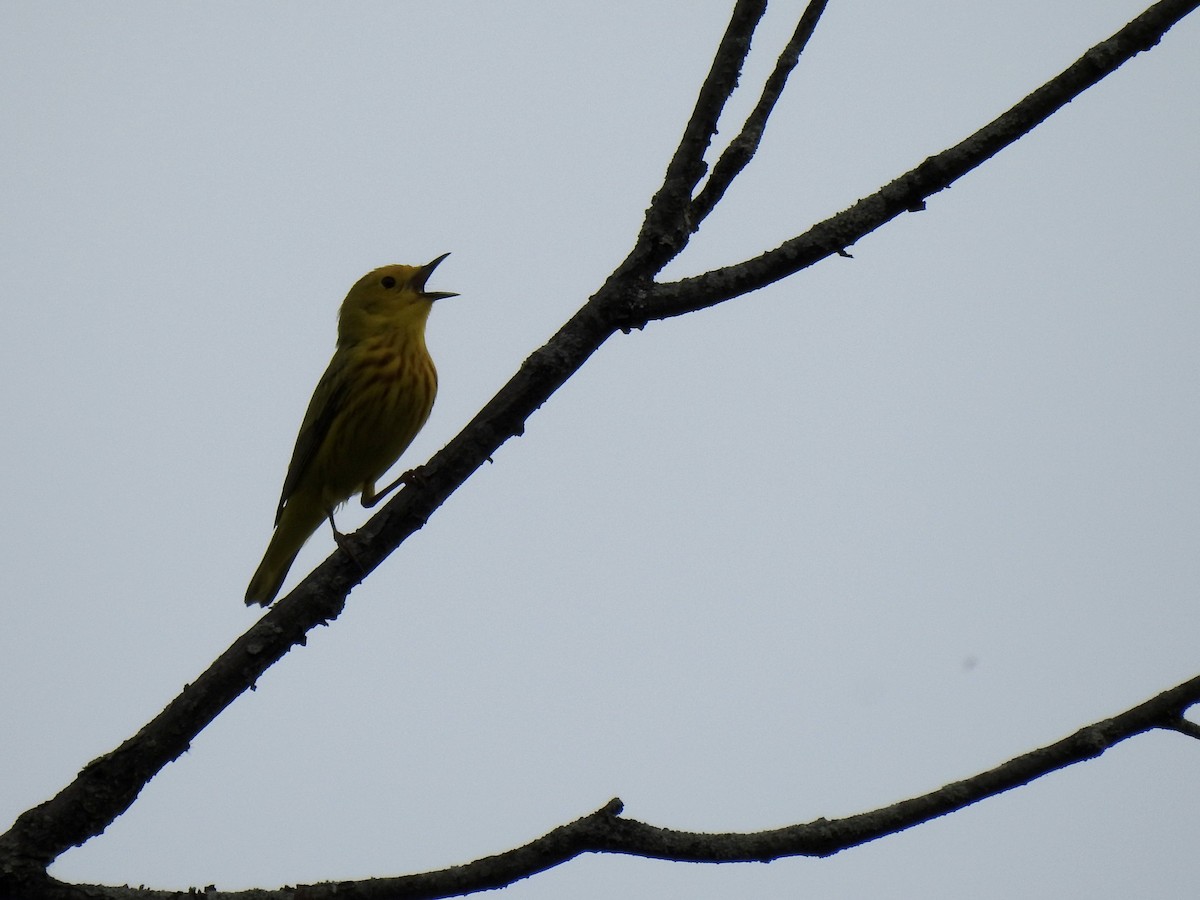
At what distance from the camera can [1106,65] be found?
3074 mm

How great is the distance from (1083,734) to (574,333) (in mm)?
1576

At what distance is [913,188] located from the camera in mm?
3244

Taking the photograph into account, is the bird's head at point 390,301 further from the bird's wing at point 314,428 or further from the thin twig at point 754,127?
the thin twig at point 754,127

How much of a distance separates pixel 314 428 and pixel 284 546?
72 centimetres

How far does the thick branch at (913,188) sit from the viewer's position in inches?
122

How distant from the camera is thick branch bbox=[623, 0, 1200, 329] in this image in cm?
310

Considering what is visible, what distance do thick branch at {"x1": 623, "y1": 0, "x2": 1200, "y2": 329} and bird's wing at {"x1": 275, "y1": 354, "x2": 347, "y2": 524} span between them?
394cm

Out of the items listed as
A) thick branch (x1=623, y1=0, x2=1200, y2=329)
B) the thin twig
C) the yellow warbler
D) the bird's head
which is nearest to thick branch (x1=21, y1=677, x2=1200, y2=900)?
thick branch (x1=623, y1=0, x2=1200, y2=329)

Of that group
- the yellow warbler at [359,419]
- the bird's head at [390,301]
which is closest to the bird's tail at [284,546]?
the yellow warbler at [359,419]

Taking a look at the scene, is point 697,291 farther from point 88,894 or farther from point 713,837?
point 88,894

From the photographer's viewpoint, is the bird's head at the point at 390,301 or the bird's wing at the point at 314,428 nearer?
the bird's wing at the point at 314,428

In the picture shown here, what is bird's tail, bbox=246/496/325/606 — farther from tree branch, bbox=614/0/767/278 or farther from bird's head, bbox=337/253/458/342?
tree branch, bbox=614/0/767/278

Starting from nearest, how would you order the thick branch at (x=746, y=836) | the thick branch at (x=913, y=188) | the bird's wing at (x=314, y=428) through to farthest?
the thick branch at (x=746, y=836)
the thick branch at (x=913, y=188)
the bird's wing at (x=314, y=428)

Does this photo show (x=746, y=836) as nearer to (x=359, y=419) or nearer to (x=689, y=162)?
(x=689, y=162)
